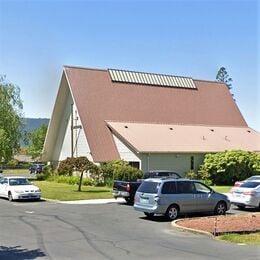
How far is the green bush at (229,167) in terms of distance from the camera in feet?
137

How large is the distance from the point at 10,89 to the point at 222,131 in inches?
850

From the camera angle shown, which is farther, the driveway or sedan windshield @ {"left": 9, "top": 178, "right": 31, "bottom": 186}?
sedan windshield @ {"left": 9, "top": 178, "right": 31, "bottom": 186}

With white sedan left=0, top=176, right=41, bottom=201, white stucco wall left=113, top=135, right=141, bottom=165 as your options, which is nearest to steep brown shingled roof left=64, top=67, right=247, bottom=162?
white stucco wall left=113, top=135, right=141, bottom=165

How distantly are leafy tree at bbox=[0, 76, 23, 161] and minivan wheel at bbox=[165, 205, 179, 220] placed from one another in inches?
1175

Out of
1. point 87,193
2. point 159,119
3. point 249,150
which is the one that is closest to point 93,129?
point 159,119

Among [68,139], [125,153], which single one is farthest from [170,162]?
[68,139]

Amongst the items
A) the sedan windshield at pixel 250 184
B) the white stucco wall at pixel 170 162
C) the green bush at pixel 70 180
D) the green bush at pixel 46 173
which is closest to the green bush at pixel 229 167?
the white stucco wall at pixel 170 162

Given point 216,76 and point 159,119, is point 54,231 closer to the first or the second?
point 159,119

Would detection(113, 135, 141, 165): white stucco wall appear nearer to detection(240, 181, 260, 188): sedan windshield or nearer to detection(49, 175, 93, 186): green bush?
detection(49, 175, 93, 186): green bush

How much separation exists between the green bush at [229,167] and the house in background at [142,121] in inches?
68.4

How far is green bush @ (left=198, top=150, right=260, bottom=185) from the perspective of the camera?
41656 millimetres

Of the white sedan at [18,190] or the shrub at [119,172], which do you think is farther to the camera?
the shrub at [119,172]

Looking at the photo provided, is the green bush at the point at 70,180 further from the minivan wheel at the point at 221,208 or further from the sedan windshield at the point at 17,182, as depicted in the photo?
the minivan wheel at the point at 221,208

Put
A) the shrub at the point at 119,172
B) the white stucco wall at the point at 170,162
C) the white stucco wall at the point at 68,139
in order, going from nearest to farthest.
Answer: the shrub at the point at 119,172, the white stucco wall at the point at 170,162, the white stucco wall at the point at 68,139
